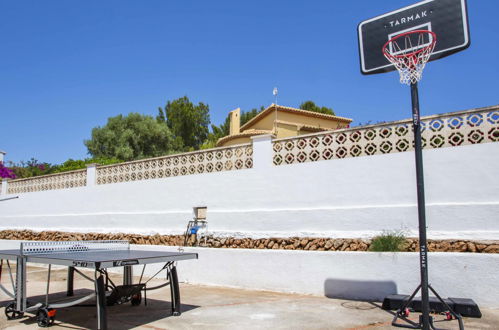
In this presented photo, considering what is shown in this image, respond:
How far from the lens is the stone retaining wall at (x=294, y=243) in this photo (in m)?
7.40

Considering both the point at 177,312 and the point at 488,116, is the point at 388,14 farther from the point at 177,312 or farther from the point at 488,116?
the point at 177,312

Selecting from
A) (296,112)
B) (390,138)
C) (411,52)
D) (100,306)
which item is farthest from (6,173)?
(411,52)

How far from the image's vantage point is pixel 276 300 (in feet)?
25.3

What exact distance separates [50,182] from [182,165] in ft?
21.1

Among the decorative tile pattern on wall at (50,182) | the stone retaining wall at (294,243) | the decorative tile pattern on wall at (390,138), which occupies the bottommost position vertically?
the stone retaining wall at (294,243)

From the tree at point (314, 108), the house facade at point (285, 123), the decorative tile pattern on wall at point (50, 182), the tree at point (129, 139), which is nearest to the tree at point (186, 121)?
the tree at point (129, 139)

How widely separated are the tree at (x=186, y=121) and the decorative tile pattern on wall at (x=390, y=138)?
A: 21.3 meters

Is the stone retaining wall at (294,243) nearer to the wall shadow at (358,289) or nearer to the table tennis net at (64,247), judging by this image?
the wall shadow at (358,289)

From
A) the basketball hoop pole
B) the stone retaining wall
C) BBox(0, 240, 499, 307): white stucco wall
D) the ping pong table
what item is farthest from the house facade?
the basketball hoop pole

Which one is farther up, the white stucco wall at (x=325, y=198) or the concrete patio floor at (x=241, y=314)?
the white stucco wall at (x=325, y=198)

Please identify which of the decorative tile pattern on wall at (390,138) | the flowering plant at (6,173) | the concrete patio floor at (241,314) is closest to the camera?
the concrete patio floor at (241,314)

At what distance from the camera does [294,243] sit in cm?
912

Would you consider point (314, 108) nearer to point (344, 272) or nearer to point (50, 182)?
point (50, 182)

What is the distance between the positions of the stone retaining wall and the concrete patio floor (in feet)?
3.56
